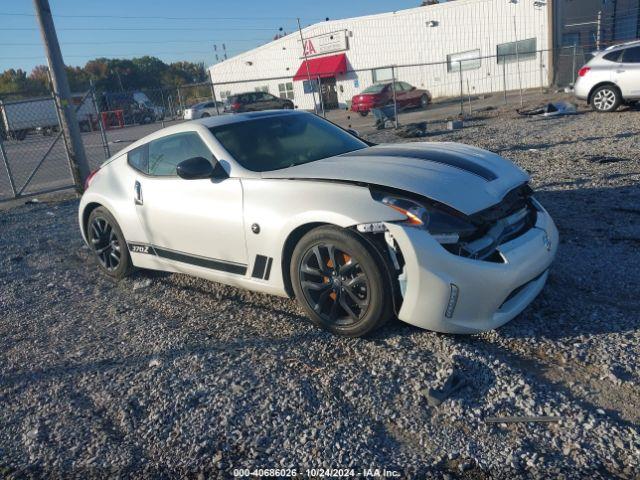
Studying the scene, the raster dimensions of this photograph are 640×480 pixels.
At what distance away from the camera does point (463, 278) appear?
10.2 ft

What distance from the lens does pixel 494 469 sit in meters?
2.35

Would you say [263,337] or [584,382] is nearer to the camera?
[584,382]

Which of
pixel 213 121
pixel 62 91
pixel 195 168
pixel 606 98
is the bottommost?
pixel 606 98

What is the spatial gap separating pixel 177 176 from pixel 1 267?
315cm

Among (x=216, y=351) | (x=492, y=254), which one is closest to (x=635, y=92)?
(x=492, y=254)

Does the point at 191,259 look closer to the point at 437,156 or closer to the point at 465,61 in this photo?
the point at 437,156

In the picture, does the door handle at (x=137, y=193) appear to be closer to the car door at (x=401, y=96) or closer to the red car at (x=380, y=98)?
the red car at (x=380, y=98)

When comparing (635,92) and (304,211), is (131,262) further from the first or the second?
(635,92)

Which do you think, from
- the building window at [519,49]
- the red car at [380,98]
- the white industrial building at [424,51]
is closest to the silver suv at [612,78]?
the white industrial building at [424,51]

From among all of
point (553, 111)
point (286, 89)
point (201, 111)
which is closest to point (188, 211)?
point (553, 111)

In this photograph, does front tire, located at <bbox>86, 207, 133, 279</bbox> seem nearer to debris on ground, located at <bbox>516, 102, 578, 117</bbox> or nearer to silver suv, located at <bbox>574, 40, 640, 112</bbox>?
silver suv, located at <bbox>574, 40, 640, 112</bbox>

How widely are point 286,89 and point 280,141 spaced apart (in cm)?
3858

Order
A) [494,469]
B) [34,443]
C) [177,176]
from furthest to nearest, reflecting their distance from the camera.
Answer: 1. [177,176]
2. [34,443]
3. [494,469]

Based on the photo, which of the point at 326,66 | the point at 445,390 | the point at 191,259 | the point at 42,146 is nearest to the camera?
the point at 445,390
